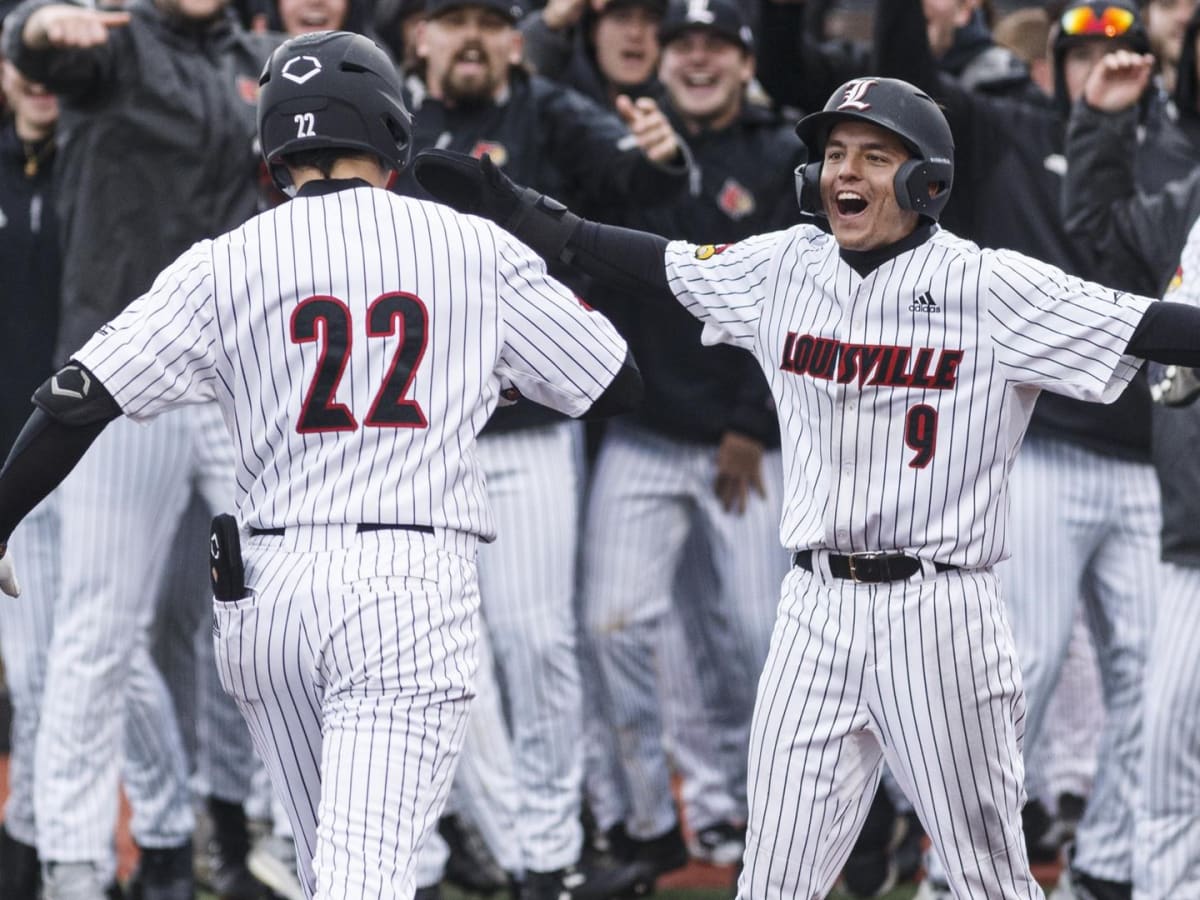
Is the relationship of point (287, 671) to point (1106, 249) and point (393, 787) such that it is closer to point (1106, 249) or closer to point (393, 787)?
point (393, 787)

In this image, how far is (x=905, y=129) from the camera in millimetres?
4004

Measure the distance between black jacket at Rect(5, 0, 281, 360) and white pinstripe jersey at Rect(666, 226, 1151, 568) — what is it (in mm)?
2332

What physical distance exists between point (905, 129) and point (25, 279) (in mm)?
3096

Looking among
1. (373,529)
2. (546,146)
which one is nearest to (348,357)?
(373,529)

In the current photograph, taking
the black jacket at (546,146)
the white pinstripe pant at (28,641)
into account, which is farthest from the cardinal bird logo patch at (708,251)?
the white pinstripe pant at (28,641)

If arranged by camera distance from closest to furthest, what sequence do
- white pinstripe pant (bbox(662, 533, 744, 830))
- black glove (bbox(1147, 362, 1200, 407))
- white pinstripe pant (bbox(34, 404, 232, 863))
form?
black glove (bbox(1147, 362, 1200, 407))
white pinstripe pant (bbox(34, 404, 232, 863))
white pinstripe pant (bbox(662, 533, 744, 830))

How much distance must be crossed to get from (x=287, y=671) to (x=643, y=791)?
8.86 ft

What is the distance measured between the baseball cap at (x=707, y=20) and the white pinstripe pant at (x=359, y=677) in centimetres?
291

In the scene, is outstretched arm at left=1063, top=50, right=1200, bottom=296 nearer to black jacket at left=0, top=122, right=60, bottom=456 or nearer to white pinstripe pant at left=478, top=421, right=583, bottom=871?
white pinstripe pant at left=478, top=421, right=583, bottom=871

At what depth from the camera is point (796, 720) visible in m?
4.02

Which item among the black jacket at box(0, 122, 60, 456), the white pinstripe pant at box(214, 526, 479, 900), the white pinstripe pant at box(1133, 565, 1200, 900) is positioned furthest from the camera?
the black jacket at box(0, 122, 60, 456)

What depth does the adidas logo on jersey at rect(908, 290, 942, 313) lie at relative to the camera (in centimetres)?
399

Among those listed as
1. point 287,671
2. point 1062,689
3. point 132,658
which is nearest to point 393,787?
point 287,671

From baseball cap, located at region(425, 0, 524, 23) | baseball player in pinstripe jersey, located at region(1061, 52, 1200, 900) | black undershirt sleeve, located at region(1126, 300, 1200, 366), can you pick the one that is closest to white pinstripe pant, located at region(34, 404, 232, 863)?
baseball cap, located at region(425, 0, 524, 23)
